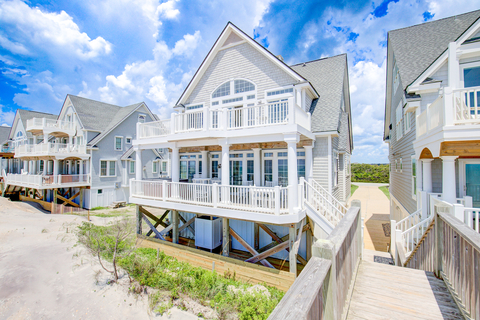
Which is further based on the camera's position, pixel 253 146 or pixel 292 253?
pixel 253 146

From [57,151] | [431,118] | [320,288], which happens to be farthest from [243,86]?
[57,151]

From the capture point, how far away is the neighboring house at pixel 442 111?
5750 millimetres

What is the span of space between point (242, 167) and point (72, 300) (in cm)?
897

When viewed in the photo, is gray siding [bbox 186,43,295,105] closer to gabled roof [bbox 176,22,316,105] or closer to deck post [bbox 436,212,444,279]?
gabled roof [bbox 176,22,316,105]

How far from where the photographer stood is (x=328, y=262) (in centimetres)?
196

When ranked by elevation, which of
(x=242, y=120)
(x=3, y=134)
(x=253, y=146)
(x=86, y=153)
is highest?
(x=3, y=134)

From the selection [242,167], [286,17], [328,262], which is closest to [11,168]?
[242,167]

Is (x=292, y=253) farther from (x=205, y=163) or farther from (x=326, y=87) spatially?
(x=326, y=87)

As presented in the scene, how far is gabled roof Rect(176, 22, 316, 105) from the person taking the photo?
10172 mm

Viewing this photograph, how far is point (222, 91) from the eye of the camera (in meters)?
12.2

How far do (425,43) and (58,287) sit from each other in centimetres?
2017

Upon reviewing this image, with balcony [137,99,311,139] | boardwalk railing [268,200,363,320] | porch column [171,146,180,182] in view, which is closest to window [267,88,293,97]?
balcony [137,99,311,139]

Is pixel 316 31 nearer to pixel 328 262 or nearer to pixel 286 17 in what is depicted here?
pixel 286 17

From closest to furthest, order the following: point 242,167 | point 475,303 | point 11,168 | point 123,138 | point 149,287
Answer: point 475,303, point 149,287, point 242,167, point 123,138, point 11,168
